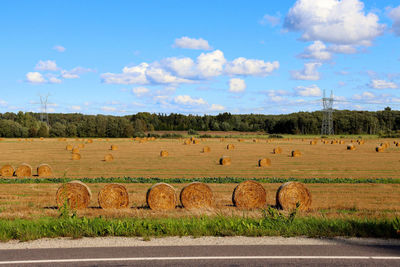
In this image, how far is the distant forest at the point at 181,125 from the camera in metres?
136

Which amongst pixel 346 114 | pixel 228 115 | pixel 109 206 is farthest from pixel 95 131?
pixel 109 206

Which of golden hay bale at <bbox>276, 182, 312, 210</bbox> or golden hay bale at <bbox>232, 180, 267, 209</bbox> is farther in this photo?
golden hay bale at <bbox>232, 180, 267, 209</bbox>

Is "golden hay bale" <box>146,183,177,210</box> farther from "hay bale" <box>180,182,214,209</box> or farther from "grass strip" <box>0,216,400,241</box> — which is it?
"grass strip" <box>0,216,400,241</box>

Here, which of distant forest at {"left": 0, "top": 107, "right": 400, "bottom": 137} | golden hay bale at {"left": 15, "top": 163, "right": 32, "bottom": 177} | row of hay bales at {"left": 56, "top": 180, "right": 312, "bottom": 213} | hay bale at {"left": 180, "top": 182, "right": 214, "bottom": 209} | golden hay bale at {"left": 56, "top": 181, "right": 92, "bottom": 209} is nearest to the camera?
row of hay bales at {"left": 56, "top": 180, "right": 312, "bottom": 213}

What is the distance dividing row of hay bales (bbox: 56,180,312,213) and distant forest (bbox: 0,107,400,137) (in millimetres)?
115524

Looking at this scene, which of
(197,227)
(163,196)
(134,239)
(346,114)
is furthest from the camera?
(346,114)

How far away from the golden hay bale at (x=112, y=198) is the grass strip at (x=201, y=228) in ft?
22.7

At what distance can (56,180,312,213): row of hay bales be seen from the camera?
18547 millimetres

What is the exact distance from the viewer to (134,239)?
34.9 ft

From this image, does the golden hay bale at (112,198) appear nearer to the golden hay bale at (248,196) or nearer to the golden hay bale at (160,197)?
the golden hay bale at (160,197)

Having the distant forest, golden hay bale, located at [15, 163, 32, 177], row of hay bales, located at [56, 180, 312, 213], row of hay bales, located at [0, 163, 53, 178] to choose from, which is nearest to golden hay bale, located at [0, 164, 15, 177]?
row of hay bales, located at [0, 163, 53, 178]

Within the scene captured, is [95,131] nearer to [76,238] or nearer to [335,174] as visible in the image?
[335,174]

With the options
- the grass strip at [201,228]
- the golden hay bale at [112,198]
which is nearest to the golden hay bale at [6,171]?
the golden hay bale at [112,198]

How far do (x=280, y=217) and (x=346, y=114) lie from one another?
18918 centimetres
